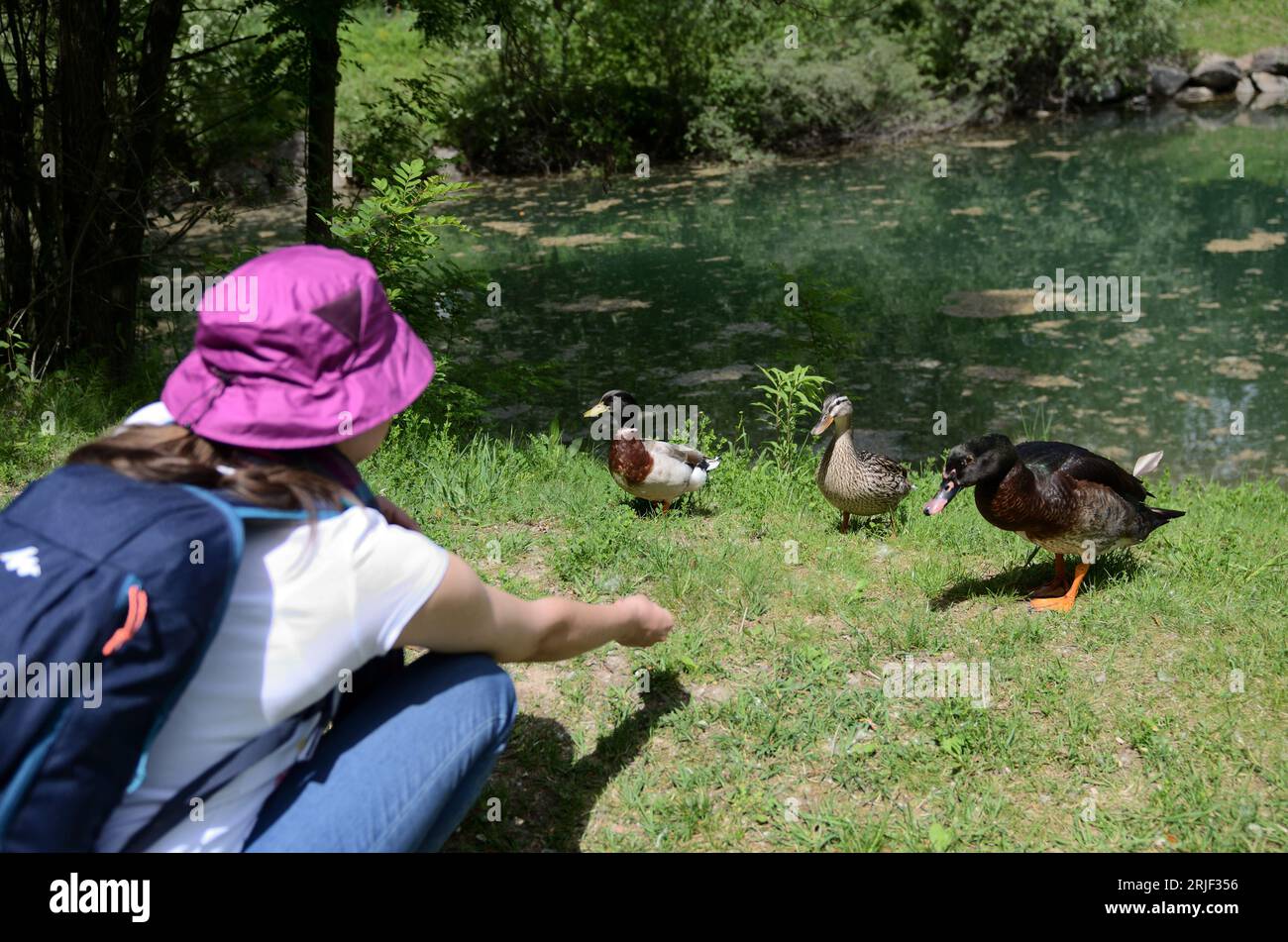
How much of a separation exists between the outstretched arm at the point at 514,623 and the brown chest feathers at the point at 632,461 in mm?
2396

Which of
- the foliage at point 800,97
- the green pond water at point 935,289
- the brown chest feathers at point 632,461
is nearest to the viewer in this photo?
the brown chest feathers at point 632,461

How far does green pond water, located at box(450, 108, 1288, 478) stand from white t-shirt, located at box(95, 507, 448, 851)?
567 cm

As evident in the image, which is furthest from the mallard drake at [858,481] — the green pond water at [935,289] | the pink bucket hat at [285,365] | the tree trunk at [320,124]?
the tree trunk at [320,124]

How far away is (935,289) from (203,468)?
11.6 meters

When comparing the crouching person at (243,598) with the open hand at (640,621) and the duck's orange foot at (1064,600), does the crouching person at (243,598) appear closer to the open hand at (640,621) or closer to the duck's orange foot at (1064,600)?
the open hand at (640,621)

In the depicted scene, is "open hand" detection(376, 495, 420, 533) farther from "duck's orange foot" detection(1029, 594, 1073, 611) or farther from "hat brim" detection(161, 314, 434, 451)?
"duck's orange foot" detection(1029, 594, 1073, 611)

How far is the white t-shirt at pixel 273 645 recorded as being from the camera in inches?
73.5

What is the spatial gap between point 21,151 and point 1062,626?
6938 millimetres

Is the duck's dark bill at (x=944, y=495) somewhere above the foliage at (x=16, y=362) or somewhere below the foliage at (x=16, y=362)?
above

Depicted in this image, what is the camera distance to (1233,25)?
1082 inches

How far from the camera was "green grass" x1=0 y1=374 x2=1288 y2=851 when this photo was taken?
3.11 metres

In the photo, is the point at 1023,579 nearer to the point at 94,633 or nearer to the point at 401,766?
the point at 401,766

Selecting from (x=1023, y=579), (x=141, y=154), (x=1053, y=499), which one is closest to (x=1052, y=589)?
(x=1023, y=579)
